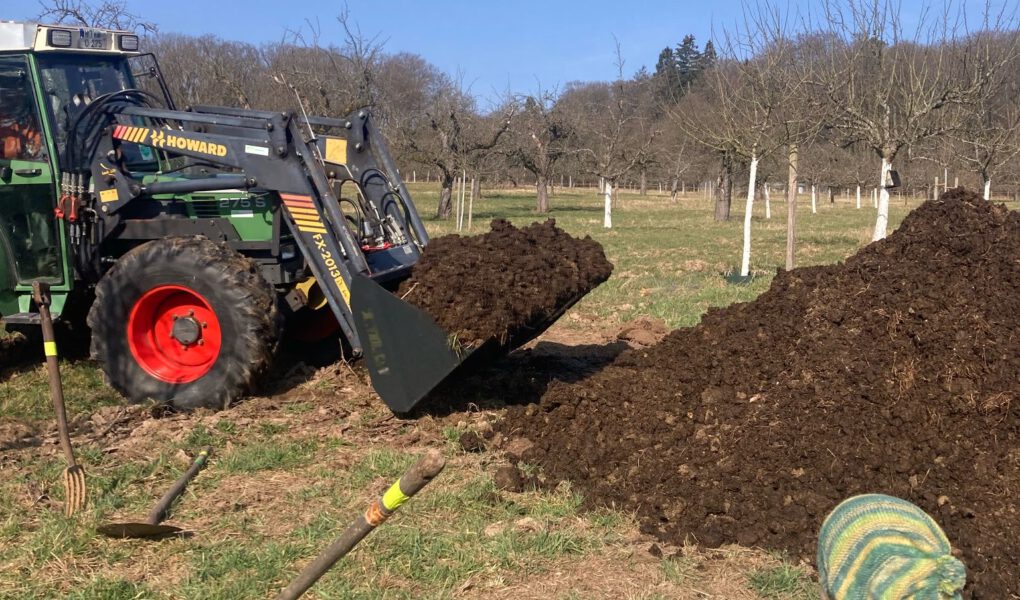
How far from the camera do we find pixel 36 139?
6.61 metres

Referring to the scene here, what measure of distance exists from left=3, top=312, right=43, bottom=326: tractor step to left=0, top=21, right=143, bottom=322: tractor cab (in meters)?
0.01

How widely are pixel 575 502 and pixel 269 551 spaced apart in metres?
1.61

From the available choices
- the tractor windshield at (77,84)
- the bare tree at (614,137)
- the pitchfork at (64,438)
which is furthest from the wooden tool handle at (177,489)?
the bare tree at (614,137)

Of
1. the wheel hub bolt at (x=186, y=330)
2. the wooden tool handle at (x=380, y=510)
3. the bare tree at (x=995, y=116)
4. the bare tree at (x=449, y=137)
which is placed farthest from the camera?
→ the bare tree at (x=449, y=137)

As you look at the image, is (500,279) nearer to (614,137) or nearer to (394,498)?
(394,498)

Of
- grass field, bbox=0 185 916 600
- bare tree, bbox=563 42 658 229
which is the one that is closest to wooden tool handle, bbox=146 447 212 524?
grass field, bbox=0 185 916 600

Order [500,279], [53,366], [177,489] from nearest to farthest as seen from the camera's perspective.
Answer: [177,489] → [53,366] → [500,279]

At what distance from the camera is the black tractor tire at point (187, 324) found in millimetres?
6133

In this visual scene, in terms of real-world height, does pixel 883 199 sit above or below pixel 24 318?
above

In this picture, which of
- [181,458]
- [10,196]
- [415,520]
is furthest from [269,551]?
[10,196]

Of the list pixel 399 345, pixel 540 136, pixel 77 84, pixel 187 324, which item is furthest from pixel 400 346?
pixel 540 136

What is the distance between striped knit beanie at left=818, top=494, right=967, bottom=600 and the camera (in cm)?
165

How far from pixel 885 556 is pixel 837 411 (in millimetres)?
3540

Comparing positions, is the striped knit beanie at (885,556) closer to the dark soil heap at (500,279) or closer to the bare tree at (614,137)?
the dark soil heap at (500,279)
